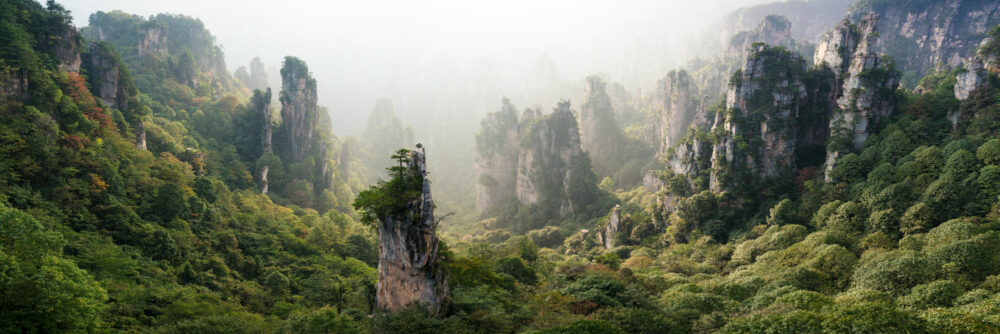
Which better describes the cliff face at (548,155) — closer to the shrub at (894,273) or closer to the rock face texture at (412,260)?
the shrub at (894,273)

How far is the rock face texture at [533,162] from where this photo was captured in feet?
280

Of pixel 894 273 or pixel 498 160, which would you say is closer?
pixel 894 273

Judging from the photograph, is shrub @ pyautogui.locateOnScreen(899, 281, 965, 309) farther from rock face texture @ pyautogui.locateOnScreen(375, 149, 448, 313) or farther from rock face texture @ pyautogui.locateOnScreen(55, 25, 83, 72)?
rock face texture @ pyautogui.locateOnScreen(55, 25, 83, 72)

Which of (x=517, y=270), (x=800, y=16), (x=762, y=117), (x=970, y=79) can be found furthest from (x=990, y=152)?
(x=800, y=16)

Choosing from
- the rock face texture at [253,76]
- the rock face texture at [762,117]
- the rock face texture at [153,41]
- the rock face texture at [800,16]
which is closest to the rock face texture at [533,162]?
the rock face texture at [762,117]

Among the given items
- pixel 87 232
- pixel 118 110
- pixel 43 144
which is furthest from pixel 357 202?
pixel 118 110

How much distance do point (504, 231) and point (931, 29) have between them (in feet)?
260

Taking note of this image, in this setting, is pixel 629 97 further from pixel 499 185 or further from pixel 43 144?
pixel 43 144

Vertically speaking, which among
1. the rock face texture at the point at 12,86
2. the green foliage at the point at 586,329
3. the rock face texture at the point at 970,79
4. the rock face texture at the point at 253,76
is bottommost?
the green foliage at the point at 586,329

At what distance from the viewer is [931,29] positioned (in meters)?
78.6

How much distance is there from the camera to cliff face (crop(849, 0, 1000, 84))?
72562mm

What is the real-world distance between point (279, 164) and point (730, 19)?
151 meters

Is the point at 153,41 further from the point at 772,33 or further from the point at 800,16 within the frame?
the point at 800,16

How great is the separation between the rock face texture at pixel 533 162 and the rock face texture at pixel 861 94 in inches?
1679
